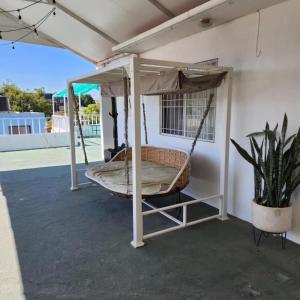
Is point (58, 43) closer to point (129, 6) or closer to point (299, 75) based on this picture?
point (129, 6)

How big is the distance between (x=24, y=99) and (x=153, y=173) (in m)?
20.1

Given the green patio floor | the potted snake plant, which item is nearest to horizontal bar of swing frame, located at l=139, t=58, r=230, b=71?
the potted snake plant

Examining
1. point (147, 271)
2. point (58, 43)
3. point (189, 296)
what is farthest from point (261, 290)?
point (58, 43)

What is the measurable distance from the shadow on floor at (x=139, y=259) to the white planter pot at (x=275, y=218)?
0.24m

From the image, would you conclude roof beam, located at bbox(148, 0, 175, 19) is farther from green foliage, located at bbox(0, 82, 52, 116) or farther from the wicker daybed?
green foliage, located at bbox(0, 82, 52, 116)

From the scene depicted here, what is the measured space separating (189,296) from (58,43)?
21.1 feet

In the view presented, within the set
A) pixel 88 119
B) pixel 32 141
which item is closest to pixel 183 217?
pixel 32 141

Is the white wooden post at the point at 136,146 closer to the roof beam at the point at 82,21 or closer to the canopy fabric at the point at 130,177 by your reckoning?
the canopy fabric at the point at 130,177

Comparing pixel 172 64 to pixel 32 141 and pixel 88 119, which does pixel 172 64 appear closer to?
pixel 32 141

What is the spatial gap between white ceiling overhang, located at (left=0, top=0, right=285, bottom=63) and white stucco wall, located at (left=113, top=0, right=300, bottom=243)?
0.59 ft

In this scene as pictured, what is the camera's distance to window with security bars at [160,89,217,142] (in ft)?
12.7

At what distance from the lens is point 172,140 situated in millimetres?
4656

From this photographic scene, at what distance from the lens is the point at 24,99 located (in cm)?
2066

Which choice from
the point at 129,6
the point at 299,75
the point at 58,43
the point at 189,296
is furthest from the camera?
the point at 58,43
